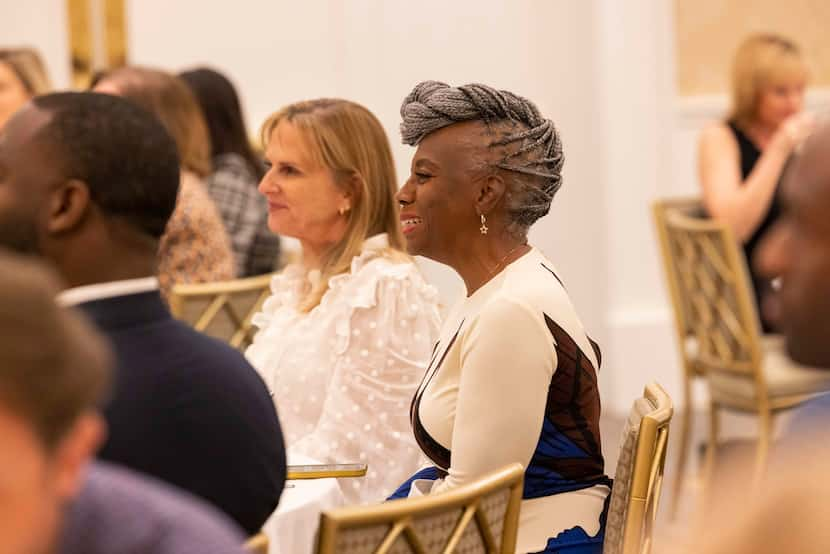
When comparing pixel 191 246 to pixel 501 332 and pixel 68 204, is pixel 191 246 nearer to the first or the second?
pixel 501 332

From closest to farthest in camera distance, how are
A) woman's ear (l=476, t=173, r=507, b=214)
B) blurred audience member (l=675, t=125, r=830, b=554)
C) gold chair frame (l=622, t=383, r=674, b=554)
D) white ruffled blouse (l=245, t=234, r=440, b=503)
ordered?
blurred audience member (l=675, t=125, r=830, b=554) < gold chair frame (l=622, t=383, r=674, b=554) < woman's ear (l=476, t=173, r=507, b=214) < white ruffled blouse (l=245, t=234, r=440, b=503)

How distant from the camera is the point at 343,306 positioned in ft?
9.76

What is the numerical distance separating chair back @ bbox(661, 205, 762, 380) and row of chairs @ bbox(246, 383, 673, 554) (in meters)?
2.47

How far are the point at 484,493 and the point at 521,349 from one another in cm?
51

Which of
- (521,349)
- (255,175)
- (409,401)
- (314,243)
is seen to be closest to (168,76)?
(255,175)

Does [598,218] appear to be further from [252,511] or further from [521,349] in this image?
[252,511]

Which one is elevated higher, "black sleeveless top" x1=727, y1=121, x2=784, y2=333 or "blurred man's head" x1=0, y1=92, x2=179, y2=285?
"blurred man's head" x1=0, y1=92, x2=179, y2=285

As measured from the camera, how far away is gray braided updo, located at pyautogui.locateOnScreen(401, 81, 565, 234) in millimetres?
2596

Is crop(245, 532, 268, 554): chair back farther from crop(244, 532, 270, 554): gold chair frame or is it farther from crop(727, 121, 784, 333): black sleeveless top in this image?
crop(727, 121, 784, 333): black sleeveless top

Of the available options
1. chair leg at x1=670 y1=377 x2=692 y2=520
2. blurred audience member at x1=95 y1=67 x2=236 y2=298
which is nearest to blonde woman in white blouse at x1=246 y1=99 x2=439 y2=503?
blurred audience member at x1=95 y1=67 x2=236 y2=298

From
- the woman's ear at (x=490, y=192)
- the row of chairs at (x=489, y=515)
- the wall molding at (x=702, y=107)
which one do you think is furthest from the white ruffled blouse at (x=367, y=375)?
the wall molding at (x=702, y=107)

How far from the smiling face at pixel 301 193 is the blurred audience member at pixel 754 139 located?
2.44 m

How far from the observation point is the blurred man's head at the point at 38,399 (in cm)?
102

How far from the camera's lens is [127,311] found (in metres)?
1.84
